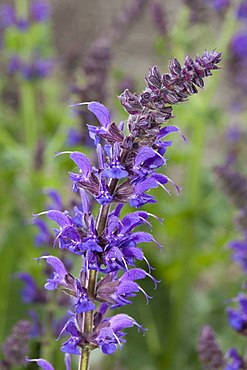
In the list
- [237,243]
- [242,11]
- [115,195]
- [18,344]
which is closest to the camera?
[115,195]

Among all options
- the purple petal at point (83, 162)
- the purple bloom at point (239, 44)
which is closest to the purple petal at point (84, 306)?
the purple petal at point (83, 162)

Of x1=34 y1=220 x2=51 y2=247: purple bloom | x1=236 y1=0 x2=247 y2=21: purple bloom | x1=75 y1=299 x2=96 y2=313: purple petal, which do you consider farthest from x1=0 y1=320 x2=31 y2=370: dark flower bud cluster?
x1=236 y1=0 x2=247 y2=21: purple bloom

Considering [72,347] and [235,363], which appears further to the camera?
[235,363]

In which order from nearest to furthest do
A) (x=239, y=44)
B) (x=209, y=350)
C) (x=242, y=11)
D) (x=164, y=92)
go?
(x=164, y=92) → (x=209, y=350) → (x=242, y=11) → (x=239, y=44)

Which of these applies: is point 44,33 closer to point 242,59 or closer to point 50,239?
point 242,59

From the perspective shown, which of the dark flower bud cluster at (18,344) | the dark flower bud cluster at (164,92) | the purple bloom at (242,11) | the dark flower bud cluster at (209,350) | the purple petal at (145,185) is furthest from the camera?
the purple bloom at (242,11)

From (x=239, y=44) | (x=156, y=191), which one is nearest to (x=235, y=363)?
(x=156, y=191)

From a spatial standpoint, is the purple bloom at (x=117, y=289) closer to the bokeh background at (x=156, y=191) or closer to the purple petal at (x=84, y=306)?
the purple petal at (x=84, y=306)

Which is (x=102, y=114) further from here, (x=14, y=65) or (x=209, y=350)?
(x=14, y=65)

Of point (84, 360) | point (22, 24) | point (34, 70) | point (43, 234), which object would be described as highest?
point (22, 24)

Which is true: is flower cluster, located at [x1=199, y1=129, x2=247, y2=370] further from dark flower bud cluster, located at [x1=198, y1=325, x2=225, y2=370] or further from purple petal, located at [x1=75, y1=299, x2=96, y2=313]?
purple petal, located at [x1=75, y1=299, x2=96, y2=313]
